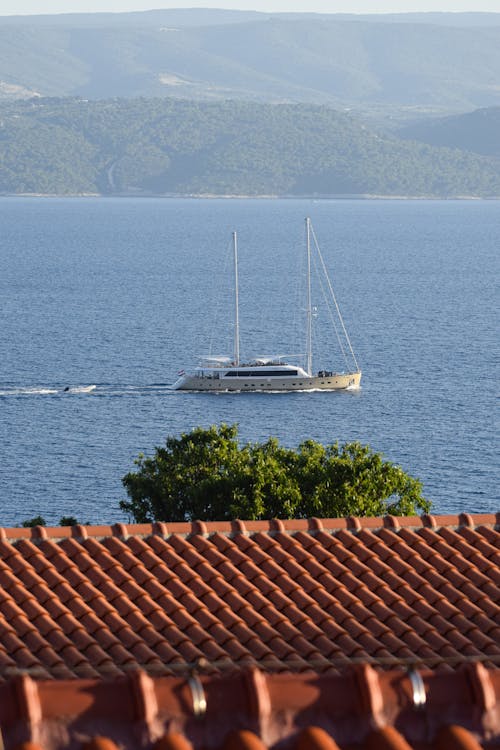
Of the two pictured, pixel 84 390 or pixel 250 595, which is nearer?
pixel 250 595

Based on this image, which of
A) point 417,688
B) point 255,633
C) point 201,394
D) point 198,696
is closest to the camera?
point 198,696

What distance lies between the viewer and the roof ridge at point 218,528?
1304 cm

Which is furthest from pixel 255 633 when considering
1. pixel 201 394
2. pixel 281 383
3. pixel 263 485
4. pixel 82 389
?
pixel 281 383

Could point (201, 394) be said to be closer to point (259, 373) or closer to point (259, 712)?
point (259, 373)

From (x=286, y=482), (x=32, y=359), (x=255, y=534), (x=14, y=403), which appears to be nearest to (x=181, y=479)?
(x=286, y=482)

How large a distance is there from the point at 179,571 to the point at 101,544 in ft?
2.96

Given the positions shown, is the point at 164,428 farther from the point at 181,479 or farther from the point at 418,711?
the point at 418,711

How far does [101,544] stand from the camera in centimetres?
1297

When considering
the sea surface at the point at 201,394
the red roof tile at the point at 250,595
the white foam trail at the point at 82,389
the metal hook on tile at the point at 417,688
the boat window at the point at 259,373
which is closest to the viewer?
the metal hook on tile at the point at 417,688

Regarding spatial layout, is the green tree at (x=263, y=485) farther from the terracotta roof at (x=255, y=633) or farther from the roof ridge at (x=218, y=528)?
the terracotta roof at (x=255, y=633)

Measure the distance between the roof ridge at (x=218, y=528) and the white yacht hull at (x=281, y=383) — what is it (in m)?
80.6

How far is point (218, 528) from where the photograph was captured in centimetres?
1327

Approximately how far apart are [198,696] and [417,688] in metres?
1.12

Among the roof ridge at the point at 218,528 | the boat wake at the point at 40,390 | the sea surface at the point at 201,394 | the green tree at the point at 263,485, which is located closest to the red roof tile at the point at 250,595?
the roof ridge at the point at 218,528
